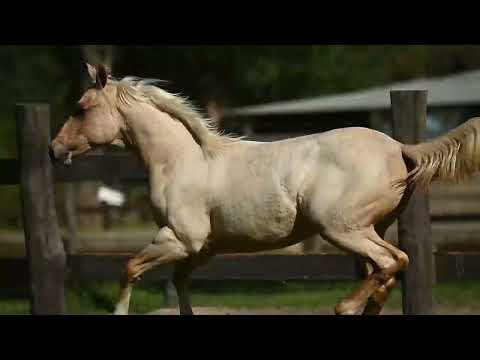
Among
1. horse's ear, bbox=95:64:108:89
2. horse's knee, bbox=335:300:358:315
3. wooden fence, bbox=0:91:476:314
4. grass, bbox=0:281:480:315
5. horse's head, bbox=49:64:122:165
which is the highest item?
horse's ear, bbox=95:64:108:89

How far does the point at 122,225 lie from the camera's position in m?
24.9

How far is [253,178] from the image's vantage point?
739 cm

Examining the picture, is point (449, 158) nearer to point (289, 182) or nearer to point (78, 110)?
point (289, 182)

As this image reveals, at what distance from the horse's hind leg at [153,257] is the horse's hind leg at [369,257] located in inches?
43.6

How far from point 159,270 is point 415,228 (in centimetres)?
230

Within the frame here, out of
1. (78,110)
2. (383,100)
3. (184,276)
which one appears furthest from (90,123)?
(383,100)

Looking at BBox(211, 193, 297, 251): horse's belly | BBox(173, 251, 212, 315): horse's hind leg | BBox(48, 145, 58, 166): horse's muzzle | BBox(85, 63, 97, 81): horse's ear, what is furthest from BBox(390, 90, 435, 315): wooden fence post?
BBox(48, 145, 58, 166): horse's muzzle

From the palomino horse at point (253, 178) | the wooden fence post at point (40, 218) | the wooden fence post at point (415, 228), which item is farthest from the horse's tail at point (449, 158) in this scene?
the wooden fence post at point (40, 218)

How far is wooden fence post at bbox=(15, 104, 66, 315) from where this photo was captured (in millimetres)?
8273

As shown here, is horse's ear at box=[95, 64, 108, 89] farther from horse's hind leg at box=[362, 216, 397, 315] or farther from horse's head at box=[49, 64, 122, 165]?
horse's hind leg at box=[362, 216, 397, 315]

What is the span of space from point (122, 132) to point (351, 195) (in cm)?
194

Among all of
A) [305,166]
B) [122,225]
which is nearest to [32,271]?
[305,166]

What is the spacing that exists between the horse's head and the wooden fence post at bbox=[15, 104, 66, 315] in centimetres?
45

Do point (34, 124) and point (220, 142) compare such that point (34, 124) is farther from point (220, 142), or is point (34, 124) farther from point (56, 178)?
point (220, 142)
